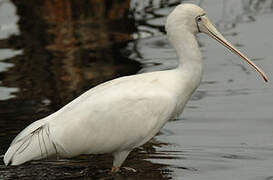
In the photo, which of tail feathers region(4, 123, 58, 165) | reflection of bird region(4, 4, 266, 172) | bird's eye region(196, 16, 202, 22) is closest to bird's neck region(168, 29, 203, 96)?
reflection of bird region(4, 4, 266, 172)

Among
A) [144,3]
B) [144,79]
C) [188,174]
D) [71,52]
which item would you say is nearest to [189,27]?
[144,79]

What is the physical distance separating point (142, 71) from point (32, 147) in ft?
18.0

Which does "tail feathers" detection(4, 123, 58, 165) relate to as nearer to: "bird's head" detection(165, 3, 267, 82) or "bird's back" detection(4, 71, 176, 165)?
"bird's back" detection(4, 71, 176, 165)

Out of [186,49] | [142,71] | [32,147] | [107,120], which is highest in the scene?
[186,49]

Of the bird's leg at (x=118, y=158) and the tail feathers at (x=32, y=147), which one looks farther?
the bird's leg at (x=118, y=158)

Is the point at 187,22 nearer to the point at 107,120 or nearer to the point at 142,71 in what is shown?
the point at 107,120

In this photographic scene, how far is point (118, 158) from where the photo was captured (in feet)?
33.6

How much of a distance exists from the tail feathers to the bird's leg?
0.74 meters

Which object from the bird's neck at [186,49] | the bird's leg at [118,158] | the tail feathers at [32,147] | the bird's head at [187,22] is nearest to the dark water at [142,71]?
the bird's leg at [118,158]

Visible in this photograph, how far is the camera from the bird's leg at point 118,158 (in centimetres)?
1022

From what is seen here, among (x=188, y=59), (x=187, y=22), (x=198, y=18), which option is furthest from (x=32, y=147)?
(x=198, y=18)

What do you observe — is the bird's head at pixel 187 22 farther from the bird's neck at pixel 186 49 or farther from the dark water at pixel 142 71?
the dark water at pixel 142 71

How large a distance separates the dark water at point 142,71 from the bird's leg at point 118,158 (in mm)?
133

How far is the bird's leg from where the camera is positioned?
33.5 ft
